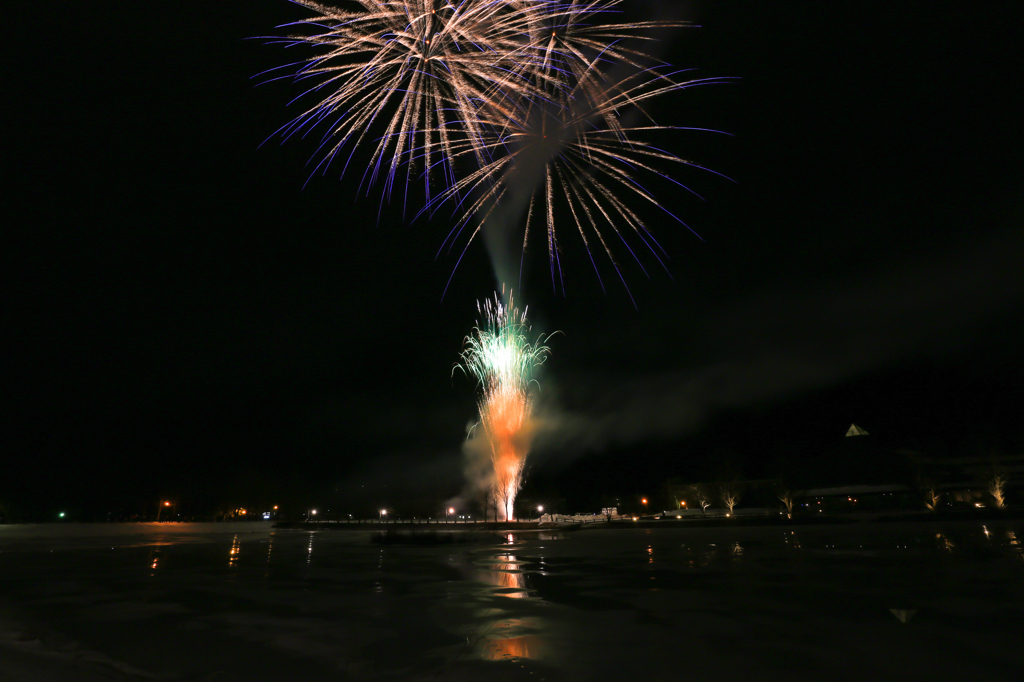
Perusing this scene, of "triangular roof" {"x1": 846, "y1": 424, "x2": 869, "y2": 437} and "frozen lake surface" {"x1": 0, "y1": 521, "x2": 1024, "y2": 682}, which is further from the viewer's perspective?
"triangular roof" {"x1": 846, "y1": 424, "x2": 869, "y2": 437}

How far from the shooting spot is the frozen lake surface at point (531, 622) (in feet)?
20.3

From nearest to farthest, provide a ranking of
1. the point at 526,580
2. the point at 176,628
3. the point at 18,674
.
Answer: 1. the point at 18,674
2. the point at 176,628
3. the point at 526,580

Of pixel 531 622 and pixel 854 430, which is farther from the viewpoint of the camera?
pixel 854 430

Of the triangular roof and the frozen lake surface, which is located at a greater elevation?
the triangular roof

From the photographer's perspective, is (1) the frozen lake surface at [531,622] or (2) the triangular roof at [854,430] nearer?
(1) the frozen lake surface at [531,622]

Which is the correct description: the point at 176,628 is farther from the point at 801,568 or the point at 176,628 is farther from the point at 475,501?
the point at 475,501

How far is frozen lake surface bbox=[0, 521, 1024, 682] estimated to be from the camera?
618cm

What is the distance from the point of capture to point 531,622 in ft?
27.2

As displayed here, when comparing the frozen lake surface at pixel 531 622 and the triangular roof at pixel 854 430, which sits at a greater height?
the triangular roof at pixel 854 430

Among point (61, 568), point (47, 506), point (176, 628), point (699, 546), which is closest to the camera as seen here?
point (176, 628)

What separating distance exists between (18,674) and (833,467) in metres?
91.3

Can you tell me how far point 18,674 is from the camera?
609cm

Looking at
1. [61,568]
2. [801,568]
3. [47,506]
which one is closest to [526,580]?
[801,568]

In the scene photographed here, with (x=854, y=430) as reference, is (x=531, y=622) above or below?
below
